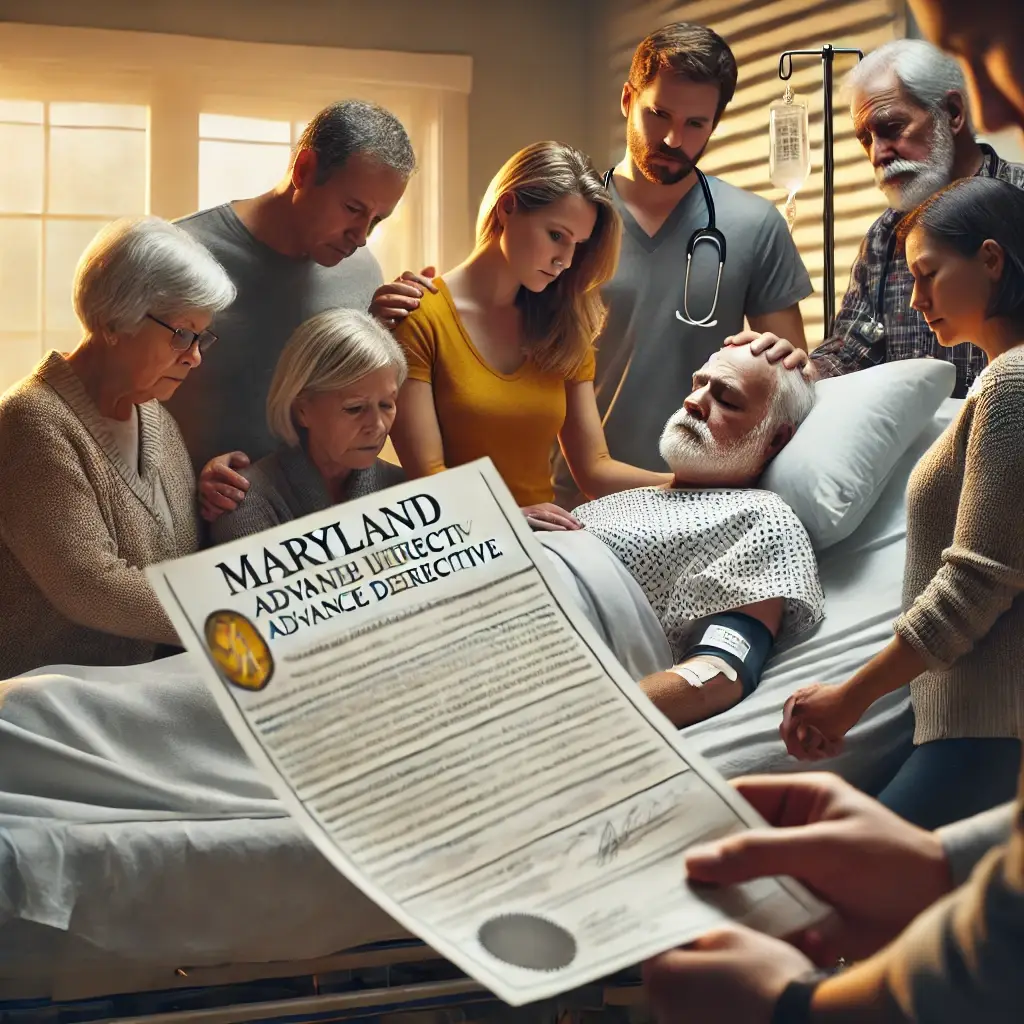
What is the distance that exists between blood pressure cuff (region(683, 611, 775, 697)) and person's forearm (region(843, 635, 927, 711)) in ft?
0.82

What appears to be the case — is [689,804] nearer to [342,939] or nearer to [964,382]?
[342,939]

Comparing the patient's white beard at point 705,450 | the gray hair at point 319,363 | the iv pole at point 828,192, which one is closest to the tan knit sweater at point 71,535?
the gray hair at point 319,363

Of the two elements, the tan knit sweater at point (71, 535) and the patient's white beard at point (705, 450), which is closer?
the tan knit sweater at point (71, 535)

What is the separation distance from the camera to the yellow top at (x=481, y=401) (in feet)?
3.93

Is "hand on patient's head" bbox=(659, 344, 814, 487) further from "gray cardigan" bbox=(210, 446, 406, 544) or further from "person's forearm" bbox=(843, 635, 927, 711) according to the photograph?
"person's forearm" bbox=(843, 635, 927, 711)

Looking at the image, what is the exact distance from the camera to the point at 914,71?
117cm

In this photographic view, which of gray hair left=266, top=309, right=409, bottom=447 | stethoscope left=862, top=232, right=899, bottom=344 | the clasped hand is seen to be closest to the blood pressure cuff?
the clasped hand

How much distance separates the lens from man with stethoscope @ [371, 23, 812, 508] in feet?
4.20

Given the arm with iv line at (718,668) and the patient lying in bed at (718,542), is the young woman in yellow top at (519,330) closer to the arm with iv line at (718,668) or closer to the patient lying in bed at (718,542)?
the patient lying in bed at (718,542)

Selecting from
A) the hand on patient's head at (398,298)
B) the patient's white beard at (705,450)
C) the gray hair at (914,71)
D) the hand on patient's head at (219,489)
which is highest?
the gray hair at (914,71)

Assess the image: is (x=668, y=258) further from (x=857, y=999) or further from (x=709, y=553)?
(x=857, y=999)

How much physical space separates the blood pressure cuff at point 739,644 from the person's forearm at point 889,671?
251mm

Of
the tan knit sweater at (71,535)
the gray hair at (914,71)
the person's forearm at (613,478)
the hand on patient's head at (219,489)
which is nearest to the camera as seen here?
the tan knit sweater at (71,535)

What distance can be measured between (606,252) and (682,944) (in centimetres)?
105
